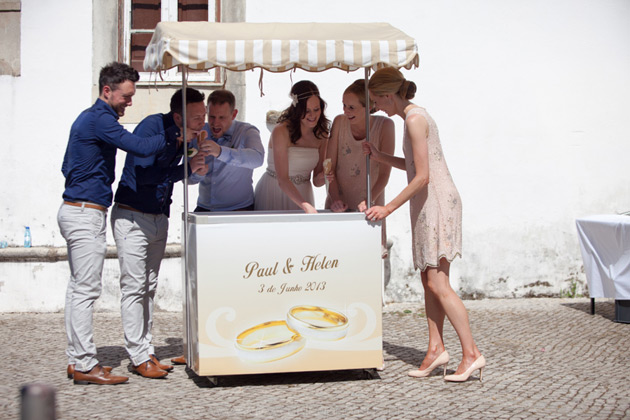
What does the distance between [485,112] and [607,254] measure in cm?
206

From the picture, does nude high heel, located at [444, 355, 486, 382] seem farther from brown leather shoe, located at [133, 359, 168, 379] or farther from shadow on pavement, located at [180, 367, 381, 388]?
brown leather shoe, located at [133, 359, 168, 379]

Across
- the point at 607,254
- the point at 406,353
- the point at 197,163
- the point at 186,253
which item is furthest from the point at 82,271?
the point at 607,254

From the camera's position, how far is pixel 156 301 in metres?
8.52

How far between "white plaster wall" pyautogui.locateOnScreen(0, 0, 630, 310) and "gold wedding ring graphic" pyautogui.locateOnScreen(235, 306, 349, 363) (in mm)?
3507

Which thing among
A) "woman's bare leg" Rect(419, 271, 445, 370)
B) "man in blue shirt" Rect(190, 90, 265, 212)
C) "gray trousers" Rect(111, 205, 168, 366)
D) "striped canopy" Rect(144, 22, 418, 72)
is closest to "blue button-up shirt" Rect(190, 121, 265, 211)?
"man in blue shirt" Rect(190, 90, 265, 212)

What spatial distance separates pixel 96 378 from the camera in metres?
5.36

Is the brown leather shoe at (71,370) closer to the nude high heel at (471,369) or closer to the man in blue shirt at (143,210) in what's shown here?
the man in blue shirt at (143,210)

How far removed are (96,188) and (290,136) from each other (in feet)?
4.52

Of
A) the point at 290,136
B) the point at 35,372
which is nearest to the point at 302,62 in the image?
the point at 290,136

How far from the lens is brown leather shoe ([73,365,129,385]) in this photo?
211 inches

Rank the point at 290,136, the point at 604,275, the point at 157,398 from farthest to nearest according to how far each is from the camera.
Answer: the point at 604,275, the point at 290,136, the point at 157,398

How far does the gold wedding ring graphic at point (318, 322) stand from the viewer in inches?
211

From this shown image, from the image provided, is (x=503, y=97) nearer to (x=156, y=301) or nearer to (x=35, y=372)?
(x=156, y=301)

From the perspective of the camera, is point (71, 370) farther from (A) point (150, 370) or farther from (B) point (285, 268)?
(B) point (285, 268)
